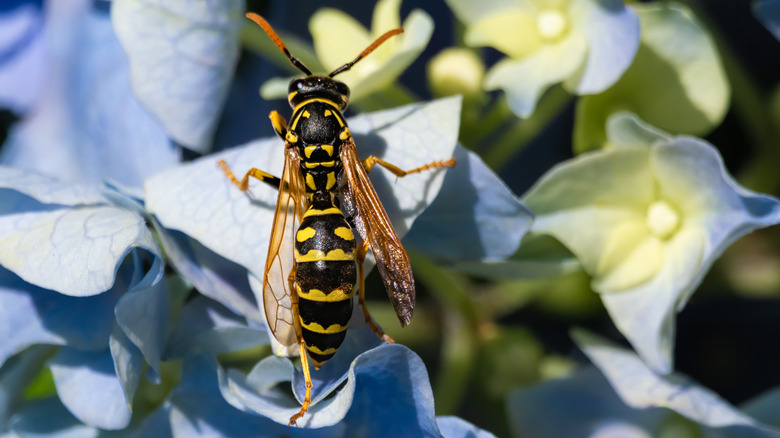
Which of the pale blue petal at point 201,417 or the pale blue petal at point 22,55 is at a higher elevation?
→ the pale blue petal at point 22,55

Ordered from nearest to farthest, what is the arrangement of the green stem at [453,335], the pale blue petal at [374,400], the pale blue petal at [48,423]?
the pale blue petal at [374,400], the pale blue petal at [48,423], the green stem at [453,335]

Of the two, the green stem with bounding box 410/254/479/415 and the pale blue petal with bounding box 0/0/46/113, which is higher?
the pale blue petal with bounding box 0/0/46/113

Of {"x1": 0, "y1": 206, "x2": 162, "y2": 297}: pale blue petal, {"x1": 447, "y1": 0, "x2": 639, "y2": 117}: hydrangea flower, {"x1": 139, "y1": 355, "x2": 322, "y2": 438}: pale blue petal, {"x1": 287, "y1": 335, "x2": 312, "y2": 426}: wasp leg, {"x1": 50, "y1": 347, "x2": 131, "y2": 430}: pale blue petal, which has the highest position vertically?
{"x1": 447, "y1": 0, "x2": 639, "y2": 117}: hydrangea flower

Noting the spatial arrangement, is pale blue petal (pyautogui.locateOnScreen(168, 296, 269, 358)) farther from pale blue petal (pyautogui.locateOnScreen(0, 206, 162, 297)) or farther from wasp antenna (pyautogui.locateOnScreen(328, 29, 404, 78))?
wasp antenna (pyautogui.locateOnScreen(328, 29, 404, 78))

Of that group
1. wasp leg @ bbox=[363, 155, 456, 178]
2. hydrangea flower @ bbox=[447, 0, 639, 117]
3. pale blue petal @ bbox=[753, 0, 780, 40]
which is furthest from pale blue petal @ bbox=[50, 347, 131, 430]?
pale blue petal @ bbox=[753, 0, 780, 40]

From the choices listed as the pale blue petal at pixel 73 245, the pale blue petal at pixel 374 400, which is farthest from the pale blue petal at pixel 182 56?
the pale blue petal at pixel 374 400

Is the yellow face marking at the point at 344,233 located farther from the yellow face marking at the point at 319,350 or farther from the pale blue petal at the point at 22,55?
the pale blue petal at the point at 22,55

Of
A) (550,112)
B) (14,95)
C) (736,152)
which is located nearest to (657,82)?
(550,112)
